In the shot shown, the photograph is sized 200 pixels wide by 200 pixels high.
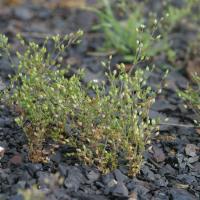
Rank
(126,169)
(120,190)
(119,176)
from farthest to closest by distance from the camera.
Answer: (126,169) < (119,176) < (120,190)

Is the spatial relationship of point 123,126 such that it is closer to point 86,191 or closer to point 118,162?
point 118,162

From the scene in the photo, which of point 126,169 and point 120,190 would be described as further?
point 126,169

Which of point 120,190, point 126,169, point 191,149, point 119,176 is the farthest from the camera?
point 191,149

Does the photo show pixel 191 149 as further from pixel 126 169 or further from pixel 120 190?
pixel 120 190

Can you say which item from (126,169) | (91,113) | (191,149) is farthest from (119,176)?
(191,149)

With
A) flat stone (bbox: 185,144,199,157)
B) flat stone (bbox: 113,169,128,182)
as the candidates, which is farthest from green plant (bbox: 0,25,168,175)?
flat stone (bbox: 185,144,199,157)

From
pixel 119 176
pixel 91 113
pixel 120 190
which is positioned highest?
pixel 91 113

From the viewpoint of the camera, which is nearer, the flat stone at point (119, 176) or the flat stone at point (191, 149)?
the flat stone at point (119, 176)

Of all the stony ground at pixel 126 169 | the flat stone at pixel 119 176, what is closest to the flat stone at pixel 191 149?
the stony ground at pixel 126 169

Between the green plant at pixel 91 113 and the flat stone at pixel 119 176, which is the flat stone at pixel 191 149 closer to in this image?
the green plant at pixel 91 113

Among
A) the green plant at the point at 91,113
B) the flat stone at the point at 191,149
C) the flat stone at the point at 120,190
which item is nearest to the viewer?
the flat stone at the point at 120,190

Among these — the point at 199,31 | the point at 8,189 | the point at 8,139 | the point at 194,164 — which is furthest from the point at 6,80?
the point at 199,31

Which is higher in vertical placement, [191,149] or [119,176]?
[191,149]
